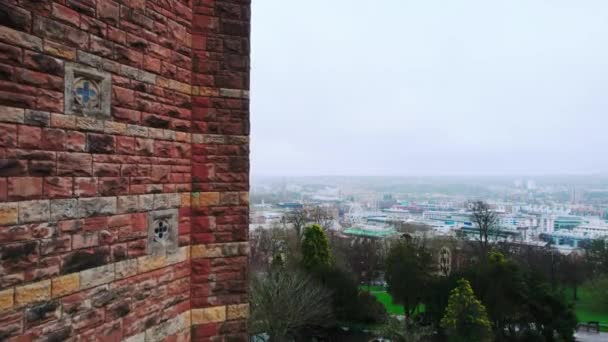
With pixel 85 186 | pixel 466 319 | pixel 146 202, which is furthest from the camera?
pixel 466 319

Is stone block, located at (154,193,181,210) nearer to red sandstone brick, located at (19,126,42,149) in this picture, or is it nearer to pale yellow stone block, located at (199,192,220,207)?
pale yellow stone block, located at (199,192,220,207)

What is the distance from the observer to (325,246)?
1831cm

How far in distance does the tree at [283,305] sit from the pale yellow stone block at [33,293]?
1225 centimetres

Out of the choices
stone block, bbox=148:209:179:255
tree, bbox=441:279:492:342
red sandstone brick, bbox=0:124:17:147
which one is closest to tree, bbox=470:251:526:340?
tree, bbox=441:279:492:342

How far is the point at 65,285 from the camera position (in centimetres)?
263

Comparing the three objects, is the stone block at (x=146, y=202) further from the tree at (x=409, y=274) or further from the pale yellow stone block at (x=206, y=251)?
the tree at (x=409, y=274)

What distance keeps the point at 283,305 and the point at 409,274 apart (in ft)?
18.2

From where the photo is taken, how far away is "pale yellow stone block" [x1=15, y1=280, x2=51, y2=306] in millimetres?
2391

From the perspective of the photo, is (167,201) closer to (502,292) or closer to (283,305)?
(283,305)

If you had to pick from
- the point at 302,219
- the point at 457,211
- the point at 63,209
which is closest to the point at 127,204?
the point at 63,209

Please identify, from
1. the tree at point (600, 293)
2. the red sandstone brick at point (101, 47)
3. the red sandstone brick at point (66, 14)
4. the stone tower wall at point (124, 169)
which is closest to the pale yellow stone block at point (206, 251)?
the stone tower wall at point (124, 169)

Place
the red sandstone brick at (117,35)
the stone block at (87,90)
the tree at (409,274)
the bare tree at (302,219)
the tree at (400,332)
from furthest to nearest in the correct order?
the bare tree at (302,219)
the tree at (409,274)
the tree at (400,332)
the red sandstone brick at (117,35)
the stone block at (87,90)

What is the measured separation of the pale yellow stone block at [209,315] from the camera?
3.71 meters

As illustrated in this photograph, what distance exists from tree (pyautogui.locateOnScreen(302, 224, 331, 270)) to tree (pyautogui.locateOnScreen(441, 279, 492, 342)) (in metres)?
5.71
